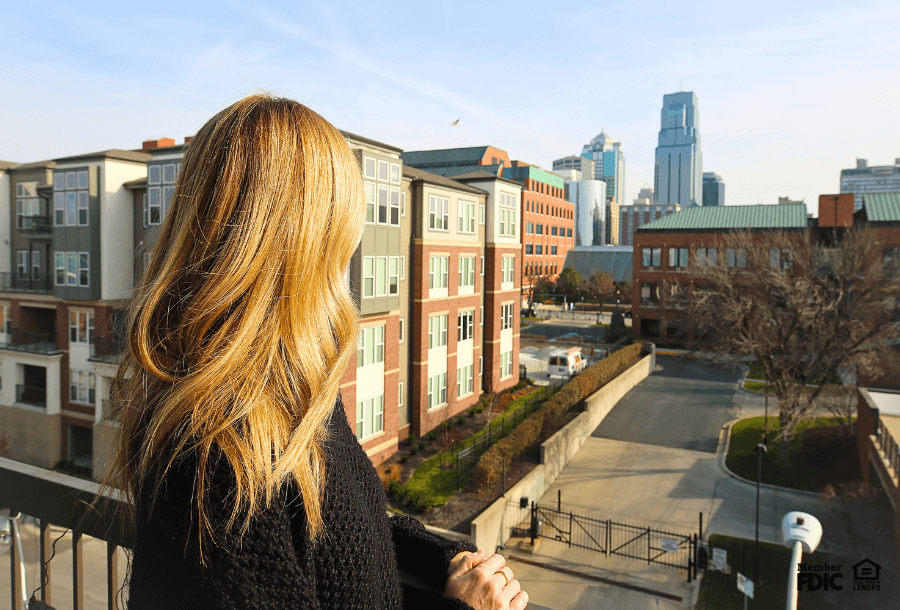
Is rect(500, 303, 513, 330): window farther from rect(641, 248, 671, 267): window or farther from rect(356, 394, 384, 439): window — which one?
rect(641, 248, 671, 267): window

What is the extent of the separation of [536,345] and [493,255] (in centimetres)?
1924

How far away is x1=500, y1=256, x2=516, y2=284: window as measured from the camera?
3372 cm

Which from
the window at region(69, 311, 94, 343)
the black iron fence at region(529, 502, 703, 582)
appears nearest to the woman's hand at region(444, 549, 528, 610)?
the black iron fence at region(529, 502, 703, 582)

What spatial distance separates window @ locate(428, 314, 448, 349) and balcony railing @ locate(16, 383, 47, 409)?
18104mm

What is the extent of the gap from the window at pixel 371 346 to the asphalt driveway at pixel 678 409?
1143 cm

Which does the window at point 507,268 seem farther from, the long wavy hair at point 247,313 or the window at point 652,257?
the long wavy hair at point 247,313

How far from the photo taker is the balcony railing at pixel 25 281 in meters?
29.7

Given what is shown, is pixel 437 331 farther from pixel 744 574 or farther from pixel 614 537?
pixel 744 574

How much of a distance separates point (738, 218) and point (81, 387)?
154 feet

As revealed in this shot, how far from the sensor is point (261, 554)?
4.08 feet

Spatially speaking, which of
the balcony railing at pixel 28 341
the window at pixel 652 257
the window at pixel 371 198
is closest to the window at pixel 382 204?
the window at pixel 371 198

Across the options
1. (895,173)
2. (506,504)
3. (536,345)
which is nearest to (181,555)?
(506,504)

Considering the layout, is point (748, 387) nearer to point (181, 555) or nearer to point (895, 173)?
point (181, 555)

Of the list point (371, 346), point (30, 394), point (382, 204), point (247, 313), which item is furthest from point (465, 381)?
point (247, 313)
